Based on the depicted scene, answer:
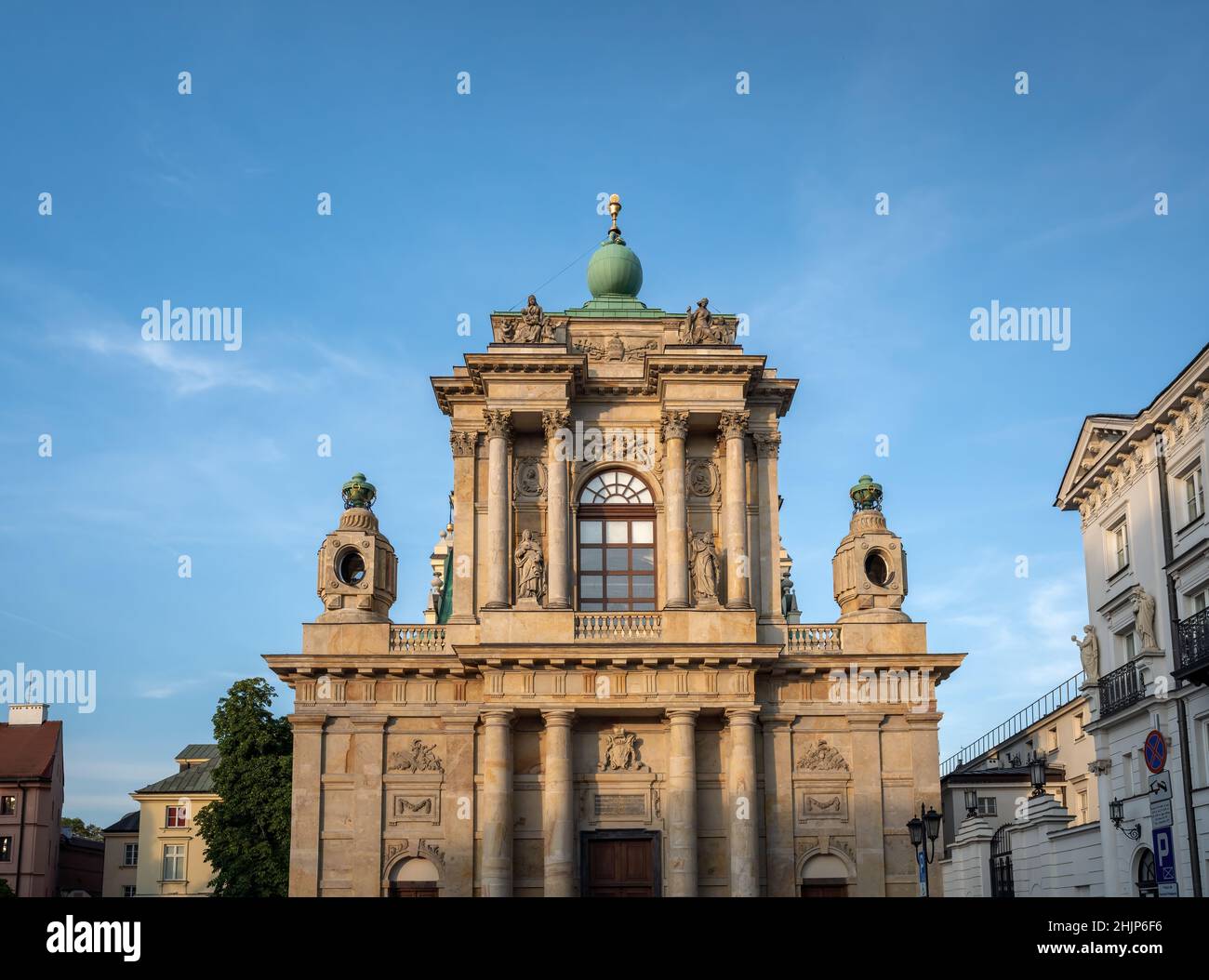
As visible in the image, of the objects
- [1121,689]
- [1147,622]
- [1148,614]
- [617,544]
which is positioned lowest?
[1121,689]

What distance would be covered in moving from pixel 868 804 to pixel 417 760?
11.9 m

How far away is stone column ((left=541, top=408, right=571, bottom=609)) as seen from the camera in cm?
3825

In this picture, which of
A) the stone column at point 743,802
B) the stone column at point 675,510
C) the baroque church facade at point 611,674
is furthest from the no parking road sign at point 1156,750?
the stone column at point 675,510

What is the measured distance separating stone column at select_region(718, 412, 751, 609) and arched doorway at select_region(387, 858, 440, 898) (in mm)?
10406

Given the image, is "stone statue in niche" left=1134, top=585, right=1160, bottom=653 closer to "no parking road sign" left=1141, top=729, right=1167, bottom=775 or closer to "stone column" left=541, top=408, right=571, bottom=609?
"no parking road sign" left=1141, top=729, right=1167, bottom=775

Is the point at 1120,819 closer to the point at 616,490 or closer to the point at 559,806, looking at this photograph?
the point at 559,806

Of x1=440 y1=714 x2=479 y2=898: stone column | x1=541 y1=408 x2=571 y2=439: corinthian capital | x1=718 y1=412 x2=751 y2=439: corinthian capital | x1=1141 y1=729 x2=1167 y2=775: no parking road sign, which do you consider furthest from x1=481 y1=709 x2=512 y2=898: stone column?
x1=1141 y1=729 x2=1167 y2=775: no parking road sign

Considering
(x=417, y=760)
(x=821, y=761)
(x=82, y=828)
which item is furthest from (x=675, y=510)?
(x=82, y=828)

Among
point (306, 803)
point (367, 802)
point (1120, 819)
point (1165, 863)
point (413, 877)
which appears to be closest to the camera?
point (1165, 863)

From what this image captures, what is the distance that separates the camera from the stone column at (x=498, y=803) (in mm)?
35656

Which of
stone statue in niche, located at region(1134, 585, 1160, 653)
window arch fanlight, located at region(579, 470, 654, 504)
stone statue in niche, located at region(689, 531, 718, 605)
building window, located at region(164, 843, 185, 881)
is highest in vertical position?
window arch fanlight, located at region(579, 470, 654, 504)

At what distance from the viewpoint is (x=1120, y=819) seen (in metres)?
32.9
